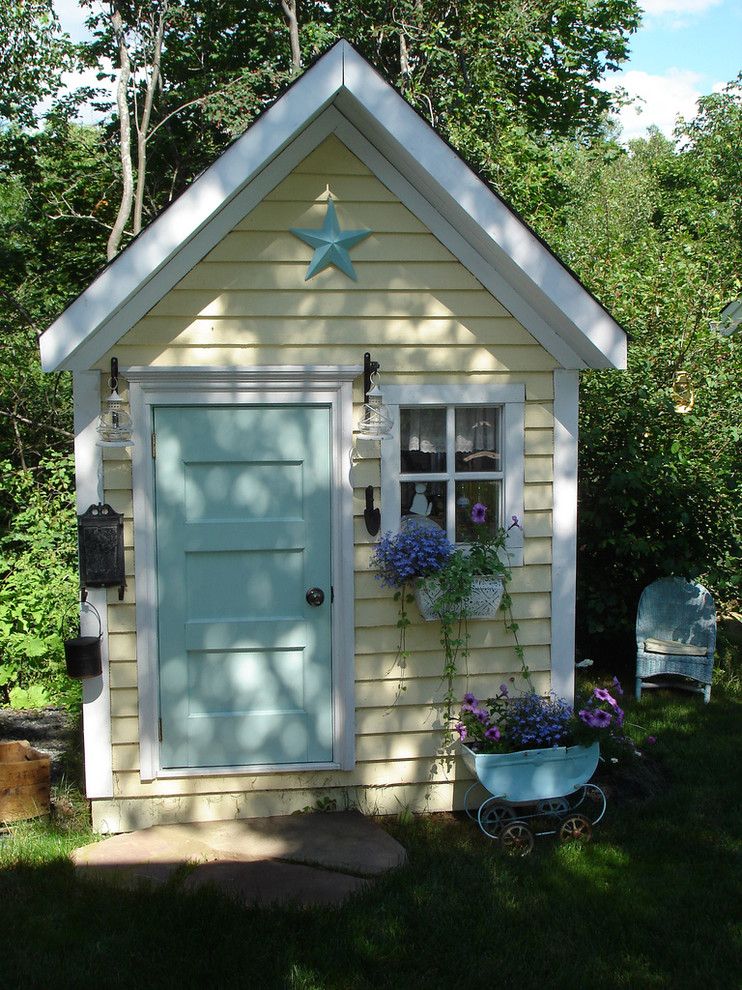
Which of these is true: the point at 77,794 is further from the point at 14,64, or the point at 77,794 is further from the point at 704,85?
the point at 704,85

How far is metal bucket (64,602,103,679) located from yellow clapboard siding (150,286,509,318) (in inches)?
64.9

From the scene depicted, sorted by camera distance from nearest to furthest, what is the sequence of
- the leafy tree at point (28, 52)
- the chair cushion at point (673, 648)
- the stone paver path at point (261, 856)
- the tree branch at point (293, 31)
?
1. the stone paver path at point (261, 856)
2. the chair cushion at point (673, 648)
3. the leafy tree at point (28, 52)
4. the tree branch at point (293, 31)

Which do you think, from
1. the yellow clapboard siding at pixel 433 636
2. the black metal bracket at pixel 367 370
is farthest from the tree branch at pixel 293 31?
the yellow clapboard siding at pixel 433 636

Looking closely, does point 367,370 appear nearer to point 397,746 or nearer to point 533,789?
point 397,746

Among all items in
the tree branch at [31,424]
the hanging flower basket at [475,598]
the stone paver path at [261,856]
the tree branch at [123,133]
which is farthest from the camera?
the tree branch at [123,133]

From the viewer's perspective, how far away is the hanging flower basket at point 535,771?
181 inches

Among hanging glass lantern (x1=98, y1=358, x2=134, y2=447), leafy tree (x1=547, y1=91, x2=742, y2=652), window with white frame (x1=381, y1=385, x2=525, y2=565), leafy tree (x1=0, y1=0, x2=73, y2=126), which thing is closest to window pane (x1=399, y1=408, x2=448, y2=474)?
window with white frame (x1=381, y1=385, x2=525, y2=565)

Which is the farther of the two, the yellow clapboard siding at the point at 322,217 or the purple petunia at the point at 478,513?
the purple petunia at the point at 478,513

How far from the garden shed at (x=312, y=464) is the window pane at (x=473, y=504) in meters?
0.02

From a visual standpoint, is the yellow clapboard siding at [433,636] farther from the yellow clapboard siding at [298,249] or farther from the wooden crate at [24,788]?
the yellow clapboard siding at [298,249]

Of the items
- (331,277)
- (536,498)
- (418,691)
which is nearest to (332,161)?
(331,277)

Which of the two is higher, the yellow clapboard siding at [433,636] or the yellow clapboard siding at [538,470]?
the yellow clapboard siding at [538,470]

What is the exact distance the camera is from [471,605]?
4.80m

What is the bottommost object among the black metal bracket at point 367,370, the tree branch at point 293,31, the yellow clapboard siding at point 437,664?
the yellow clapboard siding at point 437,664
